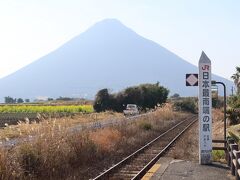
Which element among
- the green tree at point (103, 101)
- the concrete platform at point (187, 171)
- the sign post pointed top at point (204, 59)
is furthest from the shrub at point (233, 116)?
the green tree at point (103, 101)

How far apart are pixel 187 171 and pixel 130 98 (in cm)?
5354

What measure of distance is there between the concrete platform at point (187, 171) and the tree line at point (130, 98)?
5010 centimetres

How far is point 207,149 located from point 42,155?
5.36 metres

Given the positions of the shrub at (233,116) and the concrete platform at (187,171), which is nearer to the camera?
the concrete platform at (187,171)

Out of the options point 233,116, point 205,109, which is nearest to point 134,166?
point 205,109

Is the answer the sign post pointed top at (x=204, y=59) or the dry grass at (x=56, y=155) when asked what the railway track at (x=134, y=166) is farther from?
the sign post pointed top at (x=204, y=59)

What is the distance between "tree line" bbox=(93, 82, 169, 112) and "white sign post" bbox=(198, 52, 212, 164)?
50092 mm

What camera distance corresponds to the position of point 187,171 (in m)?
14.4

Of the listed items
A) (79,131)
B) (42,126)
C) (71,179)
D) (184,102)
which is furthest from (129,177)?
(184,102)

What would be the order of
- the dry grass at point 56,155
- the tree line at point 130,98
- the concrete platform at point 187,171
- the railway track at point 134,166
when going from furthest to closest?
the tree line at point 130,98 → the railway track at point 134,166 → the concrete platform at point 187,171 → the dry grass at point 56,155

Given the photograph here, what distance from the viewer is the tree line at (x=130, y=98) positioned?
66.4m

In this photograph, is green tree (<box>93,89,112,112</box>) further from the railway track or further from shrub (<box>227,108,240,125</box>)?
the railway track

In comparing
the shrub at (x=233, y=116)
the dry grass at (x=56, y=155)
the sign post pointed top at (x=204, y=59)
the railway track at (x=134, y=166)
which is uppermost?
the sign post pointed top at (x=204, y=59)

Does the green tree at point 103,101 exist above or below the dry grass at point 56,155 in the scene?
above
